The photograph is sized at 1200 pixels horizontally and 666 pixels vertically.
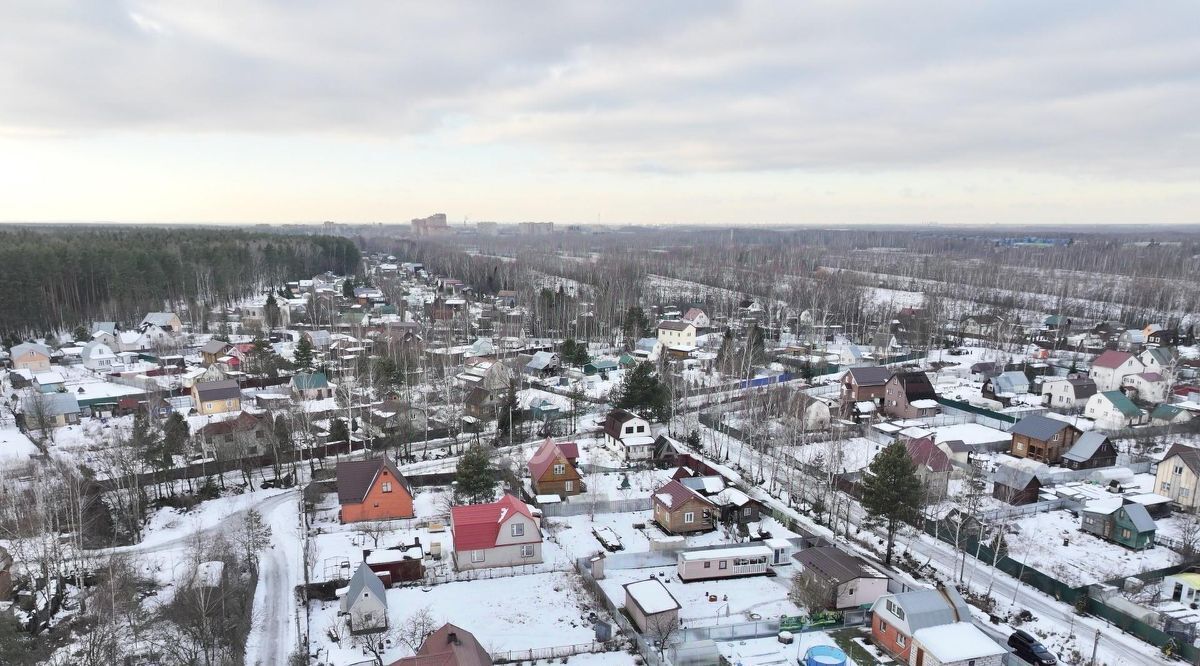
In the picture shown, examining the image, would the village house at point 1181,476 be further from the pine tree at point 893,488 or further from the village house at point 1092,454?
the pine tree at point 893,488

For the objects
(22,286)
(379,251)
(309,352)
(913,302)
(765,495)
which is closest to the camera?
(765,495)

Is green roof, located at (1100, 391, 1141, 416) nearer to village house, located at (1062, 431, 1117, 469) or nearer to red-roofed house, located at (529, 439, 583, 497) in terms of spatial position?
village house, located at (1062, 431, 1117, 469)

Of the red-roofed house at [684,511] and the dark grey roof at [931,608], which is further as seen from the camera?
the red-roofed house at [684,511]

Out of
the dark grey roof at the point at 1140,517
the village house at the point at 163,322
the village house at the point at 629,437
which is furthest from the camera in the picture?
the village house at the point at 163,322

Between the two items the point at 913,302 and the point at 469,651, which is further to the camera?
the point at 913,302

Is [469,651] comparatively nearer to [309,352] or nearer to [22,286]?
[309,352]

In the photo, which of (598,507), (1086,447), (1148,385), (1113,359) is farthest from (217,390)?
Result: (1148,385)

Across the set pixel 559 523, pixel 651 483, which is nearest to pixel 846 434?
pixel 651 483

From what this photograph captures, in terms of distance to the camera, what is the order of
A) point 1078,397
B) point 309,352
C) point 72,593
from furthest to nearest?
point 309,352, point 1078,397, point 72,593

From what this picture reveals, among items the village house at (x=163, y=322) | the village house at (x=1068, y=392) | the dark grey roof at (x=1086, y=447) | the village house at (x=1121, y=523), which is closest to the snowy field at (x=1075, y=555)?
the village house at (x=1121, y=523)
